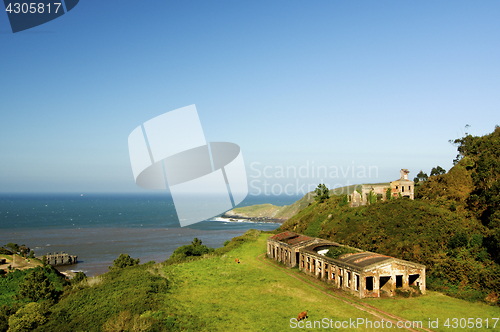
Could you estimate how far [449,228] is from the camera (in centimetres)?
3612

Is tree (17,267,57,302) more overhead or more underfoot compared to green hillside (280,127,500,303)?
more underfoot

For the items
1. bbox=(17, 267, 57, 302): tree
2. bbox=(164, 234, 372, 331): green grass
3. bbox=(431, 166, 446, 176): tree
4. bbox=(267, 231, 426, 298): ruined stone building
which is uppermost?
bbox=(431, 166, 446, 176): tree

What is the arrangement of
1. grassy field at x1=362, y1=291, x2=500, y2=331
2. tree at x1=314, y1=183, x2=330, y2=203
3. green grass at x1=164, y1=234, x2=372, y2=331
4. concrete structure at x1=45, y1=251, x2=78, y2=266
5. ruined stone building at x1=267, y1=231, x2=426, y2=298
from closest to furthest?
1. grassy field at x1=362, y1=291, x2=500, y2=331
2. green grass at x1=164, y1=234, x2=372, y2=331
3. ruined stone building at x1=267, y1=231, x2=426, y2=298
4. concrete structure at x1=45, y1=251, x2=78, y2=266
5. tree at x1=314, y1=183, x2=330, y2=203

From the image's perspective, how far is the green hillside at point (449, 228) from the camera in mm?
29480

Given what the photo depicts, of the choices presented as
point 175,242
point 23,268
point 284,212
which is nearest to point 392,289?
point 23,268

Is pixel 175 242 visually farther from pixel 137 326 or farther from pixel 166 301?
pixel 137 326

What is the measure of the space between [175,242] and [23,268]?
48.7m

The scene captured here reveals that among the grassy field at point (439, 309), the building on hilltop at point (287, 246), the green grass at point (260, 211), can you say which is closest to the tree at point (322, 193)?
the building on hilltop at point (287, 246)

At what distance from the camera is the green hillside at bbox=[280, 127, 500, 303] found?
96.7 ft

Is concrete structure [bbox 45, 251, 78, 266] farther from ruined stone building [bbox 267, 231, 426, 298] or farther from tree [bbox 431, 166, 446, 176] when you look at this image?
tree [bbox 431, 166, 446, 176]

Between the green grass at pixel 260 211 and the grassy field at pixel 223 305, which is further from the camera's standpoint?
the green grass at pixel 260 211

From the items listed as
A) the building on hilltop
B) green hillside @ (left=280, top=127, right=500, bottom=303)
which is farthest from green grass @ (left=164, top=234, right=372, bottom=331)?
green hillside @ (left=280, top=127, right=500, bottom=303)

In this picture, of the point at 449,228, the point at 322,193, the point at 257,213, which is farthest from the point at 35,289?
the point at 257,213

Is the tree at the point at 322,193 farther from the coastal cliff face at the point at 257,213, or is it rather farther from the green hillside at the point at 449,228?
the coastal cliff face at the point at 257,213
